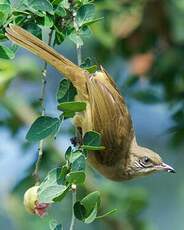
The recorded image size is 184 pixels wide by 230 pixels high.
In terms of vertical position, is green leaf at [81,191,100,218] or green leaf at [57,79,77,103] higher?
green leaf at [57,79,77,103]

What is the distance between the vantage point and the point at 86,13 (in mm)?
3248

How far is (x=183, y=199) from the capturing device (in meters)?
7.09

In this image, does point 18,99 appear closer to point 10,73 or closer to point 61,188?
point 10,73

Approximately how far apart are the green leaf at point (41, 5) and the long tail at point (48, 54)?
0.10 m

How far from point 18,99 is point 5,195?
644 millimetres

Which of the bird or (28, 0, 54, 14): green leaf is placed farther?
the bird

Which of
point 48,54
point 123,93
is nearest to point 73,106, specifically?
point 48,54

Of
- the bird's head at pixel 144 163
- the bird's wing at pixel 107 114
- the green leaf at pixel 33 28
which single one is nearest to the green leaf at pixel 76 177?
the green leaf at pixel 33 28

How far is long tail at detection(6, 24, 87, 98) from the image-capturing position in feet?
10.4

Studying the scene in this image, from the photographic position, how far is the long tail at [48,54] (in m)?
Result: 3.18

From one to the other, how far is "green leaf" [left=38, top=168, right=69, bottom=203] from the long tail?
50 cm

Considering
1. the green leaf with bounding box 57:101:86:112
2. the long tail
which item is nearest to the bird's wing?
the long tail

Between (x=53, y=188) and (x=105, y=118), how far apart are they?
0.99 meters

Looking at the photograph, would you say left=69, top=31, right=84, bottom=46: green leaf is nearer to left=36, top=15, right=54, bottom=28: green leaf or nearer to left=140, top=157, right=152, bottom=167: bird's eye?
left=36, top=15, right=54, bottom=28: green leaf
